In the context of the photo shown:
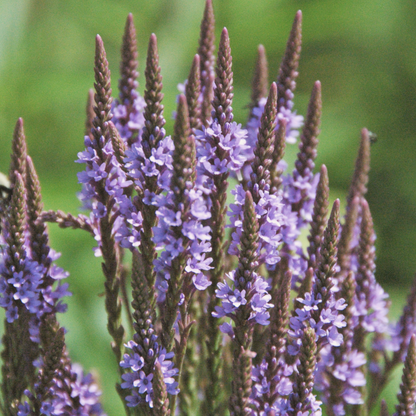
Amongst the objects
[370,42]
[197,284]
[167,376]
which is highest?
[370,42]

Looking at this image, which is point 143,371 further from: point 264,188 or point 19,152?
point 19,152

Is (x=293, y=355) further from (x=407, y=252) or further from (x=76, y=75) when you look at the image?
(x=76, y=75)

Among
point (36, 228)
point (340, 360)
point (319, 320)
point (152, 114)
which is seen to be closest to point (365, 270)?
point (340, 360)

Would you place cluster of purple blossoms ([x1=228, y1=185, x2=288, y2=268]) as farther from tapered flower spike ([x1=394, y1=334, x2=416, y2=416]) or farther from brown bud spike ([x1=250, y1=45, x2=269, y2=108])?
brown bud spike ([x1=250, y1=45, x2=269, y2=108])

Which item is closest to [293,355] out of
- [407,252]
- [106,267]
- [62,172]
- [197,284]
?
[197,284]

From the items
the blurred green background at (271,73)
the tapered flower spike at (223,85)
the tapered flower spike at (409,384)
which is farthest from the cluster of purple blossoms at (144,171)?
the blurred green background at (271,73)

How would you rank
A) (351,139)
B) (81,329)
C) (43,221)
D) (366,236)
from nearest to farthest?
(43,221), (366,236), (81,329), (351,139)
